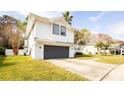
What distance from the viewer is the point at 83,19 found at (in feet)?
38.0

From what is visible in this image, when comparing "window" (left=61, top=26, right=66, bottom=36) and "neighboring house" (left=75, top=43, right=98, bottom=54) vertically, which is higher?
"window" (left=61, top=26, right=66, bottom=36)

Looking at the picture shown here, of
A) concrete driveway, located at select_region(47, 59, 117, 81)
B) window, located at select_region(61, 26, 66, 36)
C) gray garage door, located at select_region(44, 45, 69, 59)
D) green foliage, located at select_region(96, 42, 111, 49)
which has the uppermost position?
window, located at select_region(61, 26, 66, 36)

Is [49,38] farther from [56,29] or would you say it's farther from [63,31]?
[63,31]

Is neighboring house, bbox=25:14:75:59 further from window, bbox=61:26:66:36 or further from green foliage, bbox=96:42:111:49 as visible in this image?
green foliage, bbox=96:42:111:49

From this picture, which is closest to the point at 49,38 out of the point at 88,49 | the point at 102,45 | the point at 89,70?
the point at 89,70

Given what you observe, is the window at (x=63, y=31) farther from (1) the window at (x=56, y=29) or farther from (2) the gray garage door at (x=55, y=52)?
(2) the gray garage door at (x=55, y=52)

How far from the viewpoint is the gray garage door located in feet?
44.1

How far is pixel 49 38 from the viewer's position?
13.8 meters

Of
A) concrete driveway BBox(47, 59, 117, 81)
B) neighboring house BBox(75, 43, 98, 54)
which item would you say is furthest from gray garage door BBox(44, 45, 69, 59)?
neighboring house BBox(75, 43, 98, 54)
